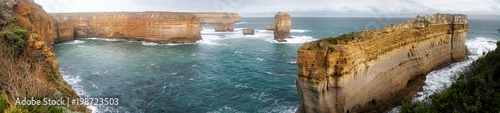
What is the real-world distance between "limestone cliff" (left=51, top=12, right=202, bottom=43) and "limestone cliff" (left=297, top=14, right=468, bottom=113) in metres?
40.0

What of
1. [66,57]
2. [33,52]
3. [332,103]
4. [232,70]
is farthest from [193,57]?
[332,103]

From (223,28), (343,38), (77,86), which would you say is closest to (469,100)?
(343,38)

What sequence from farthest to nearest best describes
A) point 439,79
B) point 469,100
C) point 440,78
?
point 440,78 < point 439,79 < point 469,100

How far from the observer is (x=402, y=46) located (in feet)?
54.4

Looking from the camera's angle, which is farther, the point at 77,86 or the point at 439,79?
the point at 77,86

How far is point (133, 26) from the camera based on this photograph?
52812 millimetres

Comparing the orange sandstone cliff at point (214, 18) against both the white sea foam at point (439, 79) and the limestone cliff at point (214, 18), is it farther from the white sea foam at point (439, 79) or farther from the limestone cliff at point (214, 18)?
the white sea foam at point (439, 79)

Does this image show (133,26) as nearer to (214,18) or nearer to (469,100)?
(469,100)

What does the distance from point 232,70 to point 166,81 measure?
22.5 feet

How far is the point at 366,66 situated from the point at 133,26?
49486 millimetres

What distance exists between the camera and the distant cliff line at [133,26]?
49.2 m

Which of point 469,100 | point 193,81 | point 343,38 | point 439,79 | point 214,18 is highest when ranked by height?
point 214,18

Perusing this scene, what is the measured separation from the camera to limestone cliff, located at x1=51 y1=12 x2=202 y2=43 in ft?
162

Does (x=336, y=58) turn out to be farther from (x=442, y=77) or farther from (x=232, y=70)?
(x=232, y=70)
